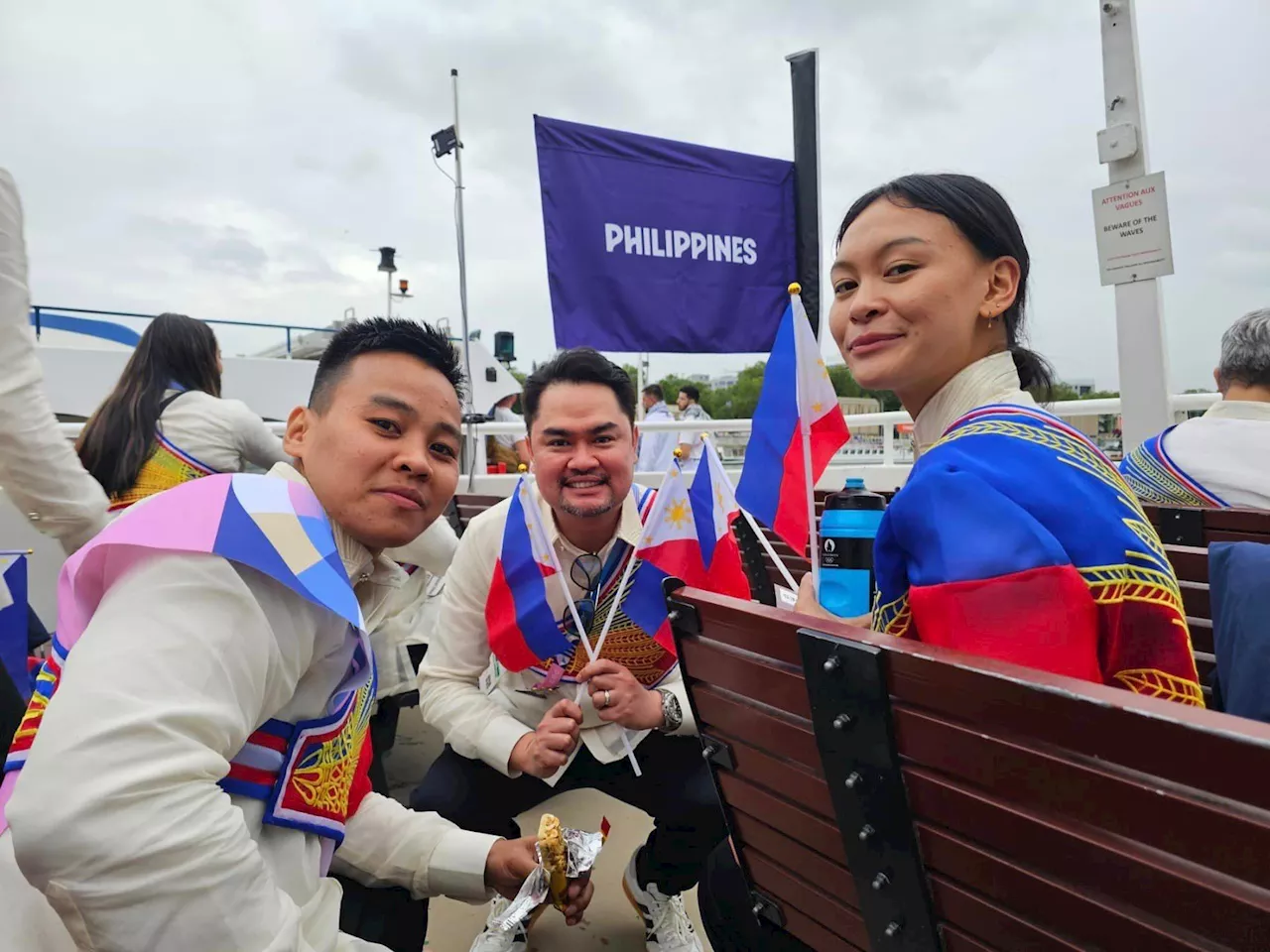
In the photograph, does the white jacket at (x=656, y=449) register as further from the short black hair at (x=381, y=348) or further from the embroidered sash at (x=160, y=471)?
the short black hair at (x=381, y=348)

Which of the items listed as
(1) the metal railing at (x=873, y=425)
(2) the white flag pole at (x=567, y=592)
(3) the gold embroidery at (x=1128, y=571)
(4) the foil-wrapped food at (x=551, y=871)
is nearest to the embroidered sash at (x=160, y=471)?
(1) the metal railing at (x=873, y=425)

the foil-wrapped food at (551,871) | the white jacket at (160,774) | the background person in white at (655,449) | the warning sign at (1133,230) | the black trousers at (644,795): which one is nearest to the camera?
the white jacket at (160,774)

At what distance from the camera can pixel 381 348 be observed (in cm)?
129

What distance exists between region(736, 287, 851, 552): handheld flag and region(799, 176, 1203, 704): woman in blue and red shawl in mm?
298

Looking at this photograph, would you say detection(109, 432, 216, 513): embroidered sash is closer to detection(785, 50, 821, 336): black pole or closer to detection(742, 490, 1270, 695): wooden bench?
detection(742, 490, 1270, 695): wooden bench

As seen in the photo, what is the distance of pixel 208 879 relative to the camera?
79 centimetres

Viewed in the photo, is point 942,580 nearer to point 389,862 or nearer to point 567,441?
point 389,862

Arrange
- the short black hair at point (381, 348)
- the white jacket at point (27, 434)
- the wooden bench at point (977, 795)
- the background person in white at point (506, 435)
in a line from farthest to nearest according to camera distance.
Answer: the background person in white at point (506, 435) < the white jacket at point (27, 434) < the short black hair at point (381, 348) < the wooden bench at point (977, 795)

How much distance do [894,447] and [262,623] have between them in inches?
200

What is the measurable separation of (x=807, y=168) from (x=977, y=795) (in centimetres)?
417

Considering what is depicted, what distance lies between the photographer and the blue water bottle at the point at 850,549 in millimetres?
1215

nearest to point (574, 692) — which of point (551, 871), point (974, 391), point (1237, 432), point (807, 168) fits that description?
point (551, 871)

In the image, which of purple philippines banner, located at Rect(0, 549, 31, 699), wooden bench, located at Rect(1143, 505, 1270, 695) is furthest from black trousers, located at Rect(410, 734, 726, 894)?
A: wooden bench, located at Rect(1143, 505, 1270, 695)

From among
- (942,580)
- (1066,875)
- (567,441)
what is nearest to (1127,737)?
(1066,875)
